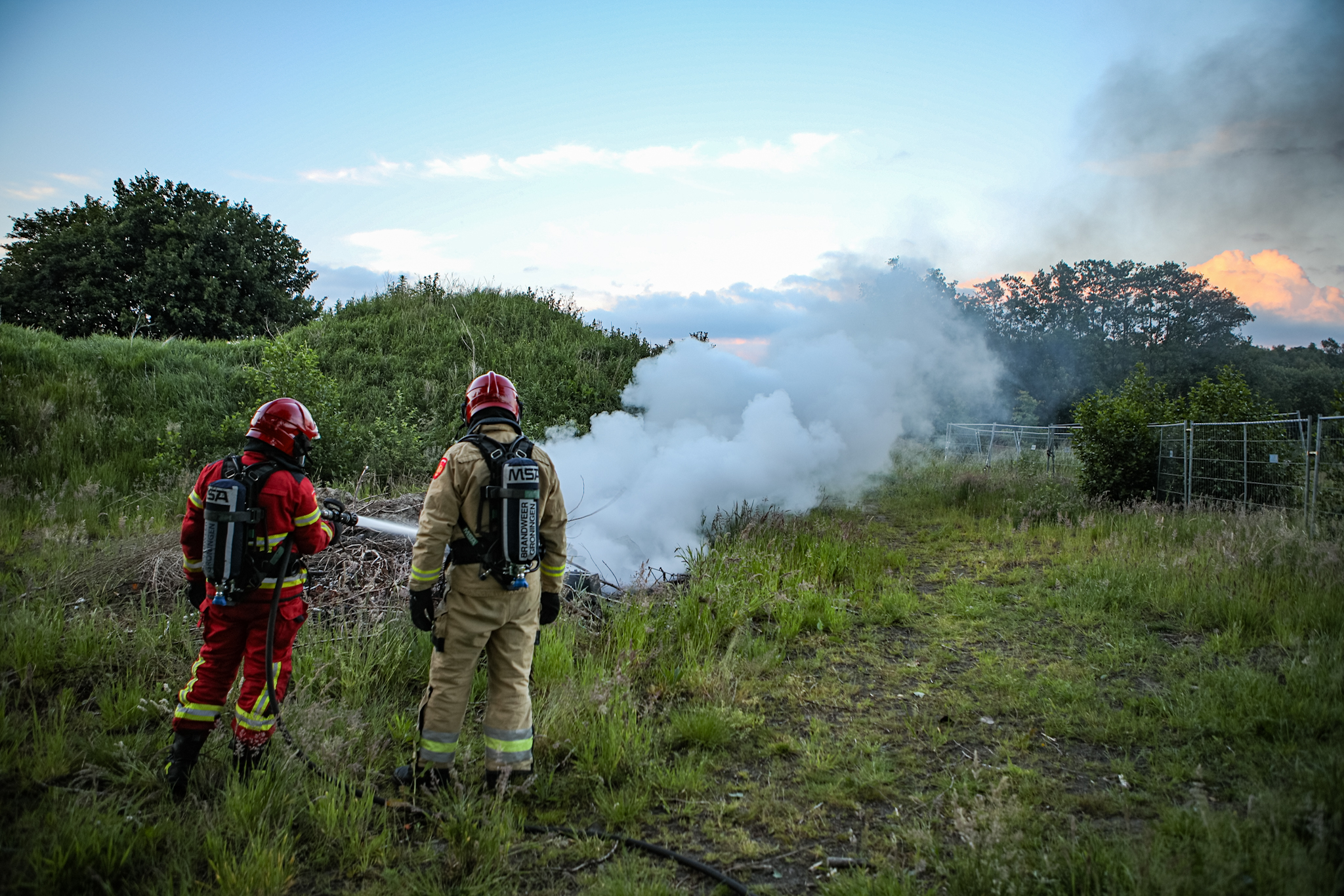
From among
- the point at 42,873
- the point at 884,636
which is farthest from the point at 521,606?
the point at 884,636

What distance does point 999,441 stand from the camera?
24.1 m

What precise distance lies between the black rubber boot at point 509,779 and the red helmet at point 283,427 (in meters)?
2.04

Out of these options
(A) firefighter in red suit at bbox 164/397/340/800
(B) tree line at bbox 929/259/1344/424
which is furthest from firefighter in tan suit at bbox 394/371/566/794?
(B) tree line at bbox 929/259/1344/424

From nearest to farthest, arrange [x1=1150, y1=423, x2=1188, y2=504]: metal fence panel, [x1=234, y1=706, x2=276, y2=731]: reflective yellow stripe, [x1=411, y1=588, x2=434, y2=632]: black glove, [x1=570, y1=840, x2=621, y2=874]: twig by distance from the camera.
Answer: [x1=570, y1=840, x2=621, y2=874]: twig
[x1=234, y1=706, x2=276, y2=731]: reflective yellow stripe
[x1=411, y1=588, x2=434, y2=632]: black glove
[x1=1150, y1=423, x2=1188, y2=504]: metal fence panel

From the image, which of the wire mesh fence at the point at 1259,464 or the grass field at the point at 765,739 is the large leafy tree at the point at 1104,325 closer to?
the wire mesh fence at the point at 1259,464

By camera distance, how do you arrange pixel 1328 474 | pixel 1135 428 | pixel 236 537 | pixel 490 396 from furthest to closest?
pixel 1135 428 → pixel 1328 474 → pixel 490 396 → pixel 236 537

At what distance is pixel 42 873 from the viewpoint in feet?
8.68

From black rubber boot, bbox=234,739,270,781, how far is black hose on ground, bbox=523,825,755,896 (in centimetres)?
146

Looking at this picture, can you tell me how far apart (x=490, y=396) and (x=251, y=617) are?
1686 mm

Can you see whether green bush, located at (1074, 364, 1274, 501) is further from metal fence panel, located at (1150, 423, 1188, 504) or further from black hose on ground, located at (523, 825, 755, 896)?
black hose on ground, located at (523, 825, 755, 896)

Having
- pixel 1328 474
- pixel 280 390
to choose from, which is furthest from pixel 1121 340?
pixel 280 390

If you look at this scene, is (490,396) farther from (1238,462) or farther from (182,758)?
(1238,462)

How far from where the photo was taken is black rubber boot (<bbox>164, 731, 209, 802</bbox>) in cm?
335

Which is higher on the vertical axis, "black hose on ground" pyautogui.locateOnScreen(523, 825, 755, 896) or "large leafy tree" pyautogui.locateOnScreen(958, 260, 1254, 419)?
"large leafy tree" pyautogui.locateOnScreen(958, 260, 1254, 419)
